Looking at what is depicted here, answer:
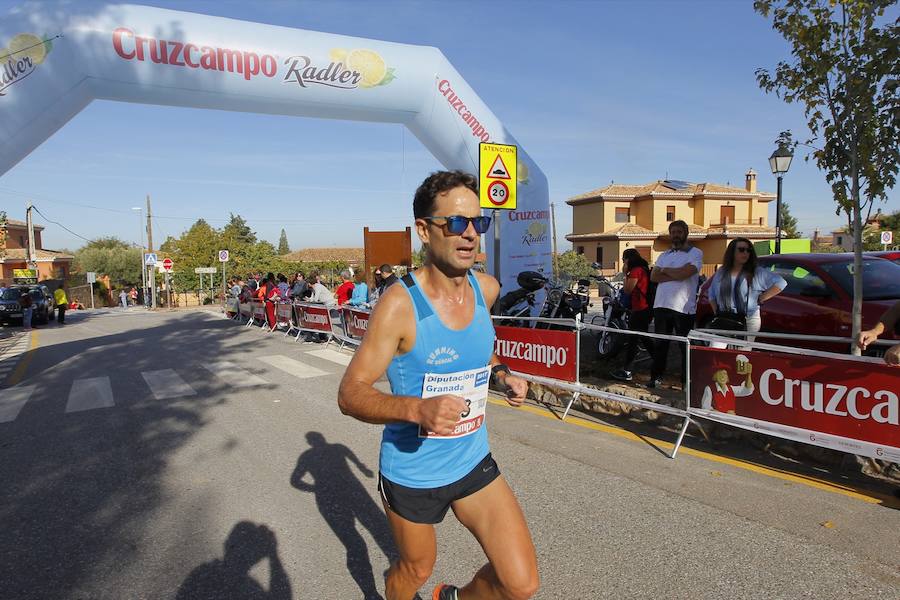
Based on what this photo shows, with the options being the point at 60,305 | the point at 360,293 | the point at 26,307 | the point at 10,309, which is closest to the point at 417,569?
the point at 360,293

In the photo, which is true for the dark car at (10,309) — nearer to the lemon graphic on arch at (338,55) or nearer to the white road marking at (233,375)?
the white road marking at (233,375)

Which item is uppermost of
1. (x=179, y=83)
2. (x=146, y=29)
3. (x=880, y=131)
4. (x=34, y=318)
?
(x=146, y=29)

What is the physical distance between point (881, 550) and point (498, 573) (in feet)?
8.79

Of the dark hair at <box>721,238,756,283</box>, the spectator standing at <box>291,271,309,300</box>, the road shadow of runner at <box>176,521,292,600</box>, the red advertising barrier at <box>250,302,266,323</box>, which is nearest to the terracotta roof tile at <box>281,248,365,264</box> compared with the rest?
the red advertising barrier at <box>250,302,266,323</box>

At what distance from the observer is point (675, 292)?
665 centimetres

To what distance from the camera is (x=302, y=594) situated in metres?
3.05

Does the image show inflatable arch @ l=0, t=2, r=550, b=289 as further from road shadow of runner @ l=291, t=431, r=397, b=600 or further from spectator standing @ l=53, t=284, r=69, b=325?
spectator standing @ l=53, t=284, r=69, b=325

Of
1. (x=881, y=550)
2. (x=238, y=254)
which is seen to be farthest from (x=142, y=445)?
(x=238, y=254)

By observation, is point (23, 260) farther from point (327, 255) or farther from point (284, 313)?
point (284, 313)

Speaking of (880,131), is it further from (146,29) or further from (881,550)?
(146,29)

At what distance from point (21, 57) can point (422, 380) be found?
30.7 ft

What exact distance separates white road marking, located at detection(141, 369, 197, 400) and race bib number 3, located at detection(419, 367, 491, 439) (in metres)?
6.95

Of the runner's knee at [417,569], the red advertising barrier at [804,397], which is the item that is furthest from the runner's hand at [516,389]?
the red advertising barrier at [804,397]

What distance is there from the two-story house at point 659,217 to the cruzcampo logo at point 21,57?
43358 mm
